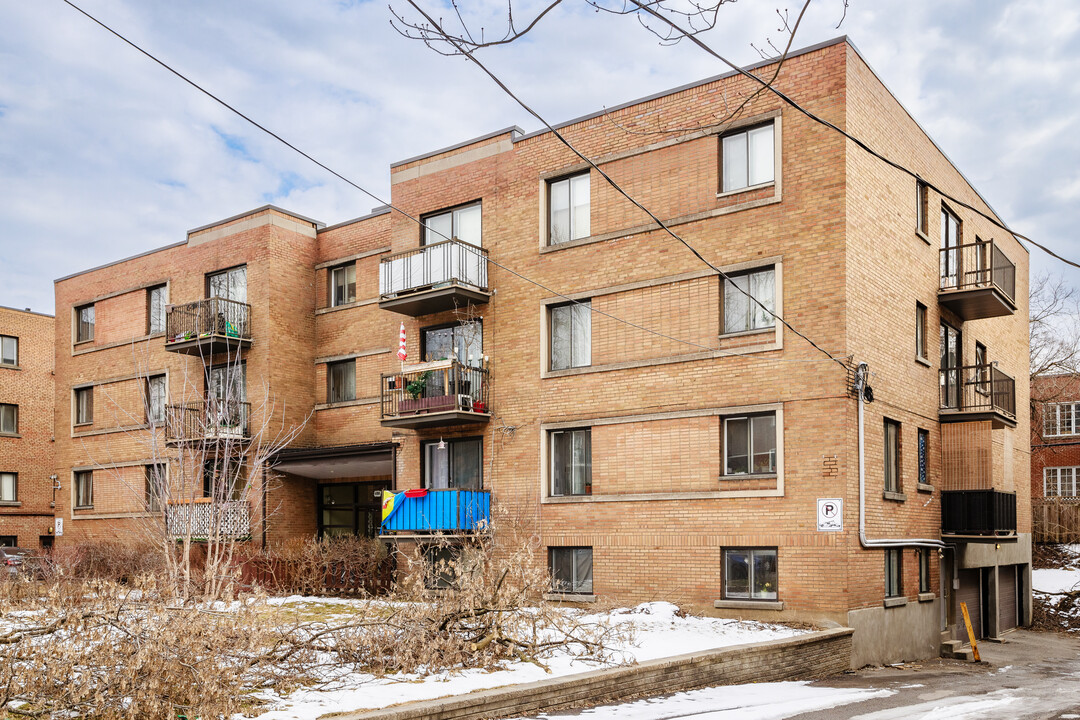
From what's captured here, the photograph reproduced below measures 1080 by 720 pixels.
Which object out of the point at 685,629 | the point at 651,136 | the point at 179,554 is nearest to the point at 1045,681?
the point at 685,629

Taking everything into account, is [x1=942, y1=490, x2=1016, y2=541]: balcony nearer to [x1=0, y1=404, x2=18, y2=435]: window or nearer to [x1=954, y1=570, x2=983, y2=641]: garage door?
[x1=954, y1=570, x2=983, y2=641]: garage door

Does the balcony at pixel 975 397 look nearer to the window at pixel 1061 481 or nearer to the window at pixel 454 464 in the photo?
the window at pixel 454 464

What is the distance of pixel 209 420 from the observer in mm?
28656

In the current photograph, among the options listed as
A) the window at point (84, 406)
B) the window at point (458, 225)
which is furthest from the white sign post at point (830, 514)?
the window at point (84, 406)

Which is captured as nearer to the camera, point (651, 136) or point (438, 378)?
point (651, 136)

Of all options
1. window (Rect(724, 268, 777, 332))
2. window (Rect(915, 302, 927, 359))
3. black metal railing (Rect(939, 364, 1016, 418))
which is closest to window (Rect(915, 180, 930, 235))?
window (Rect(915, 302, 927, 359))

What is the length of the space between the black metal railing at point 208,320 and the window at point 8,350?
58.3 ft

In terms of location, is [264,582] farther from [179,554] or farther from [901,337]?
[901,337]

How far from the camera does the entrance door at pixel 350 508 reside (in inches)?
1161

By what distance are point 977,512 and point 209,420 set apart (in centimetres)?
2008

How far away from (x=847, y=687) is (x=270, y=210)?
21361mm

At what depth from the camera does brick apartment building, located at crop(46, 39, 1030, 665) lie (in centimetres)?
1923

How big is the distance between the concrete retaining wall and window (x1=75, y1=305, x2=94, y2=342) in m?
28.5

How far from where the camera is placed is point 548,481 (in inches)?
890
